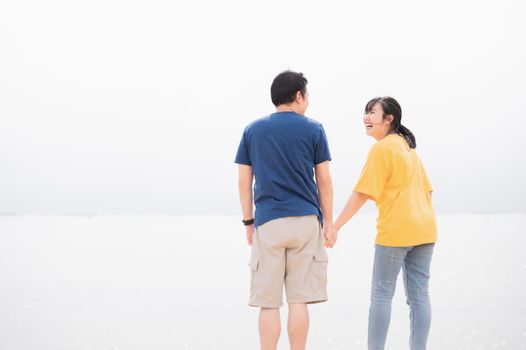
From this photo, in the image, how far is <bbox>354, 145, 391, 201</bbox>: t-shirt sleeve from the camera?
3.24m

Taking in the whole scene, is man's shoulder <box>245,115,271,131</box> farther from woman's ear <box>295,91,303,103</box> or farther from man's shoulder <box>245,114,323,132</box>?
woman's ear <box>295,91,303,103</box>

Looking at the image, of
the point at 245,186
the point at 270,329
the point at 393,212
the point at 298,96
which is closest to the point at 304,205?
the point at 245,186

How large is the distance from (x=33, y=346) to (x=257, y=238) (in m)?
2.08

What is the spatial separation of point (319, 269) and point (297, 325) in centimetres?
31

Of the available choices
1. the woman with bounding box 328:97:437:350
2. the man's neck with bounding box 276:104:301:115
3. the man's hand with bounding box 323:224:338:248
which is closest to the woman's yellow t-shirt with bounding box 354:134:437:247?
the woman with bounding box 328:97:437:350

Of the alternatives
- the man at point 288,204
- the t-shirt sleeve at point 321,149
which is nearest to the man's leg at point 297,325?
the man at point 288,204

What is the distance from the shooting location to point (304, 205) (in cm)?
324

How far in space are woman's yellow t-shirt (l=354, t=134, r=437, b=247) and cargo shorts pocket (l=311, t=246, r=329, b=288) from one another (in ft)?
1.00

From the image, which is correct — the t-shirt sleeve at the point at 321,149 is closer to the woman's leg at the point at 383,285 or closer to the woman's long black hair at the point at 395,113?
the woman's long black hair at the point at 395,113

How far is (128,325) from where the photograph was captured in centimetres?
509

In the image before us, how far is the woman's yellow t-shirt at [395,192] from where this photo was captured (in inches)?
128

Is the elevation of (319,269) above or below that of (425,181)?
below

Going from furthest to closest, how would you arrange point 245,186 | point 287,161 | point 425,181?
point 425,181, point 245,186, point 287,161

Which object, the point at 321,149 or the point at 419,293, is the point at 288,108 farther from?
the point at 419,293
